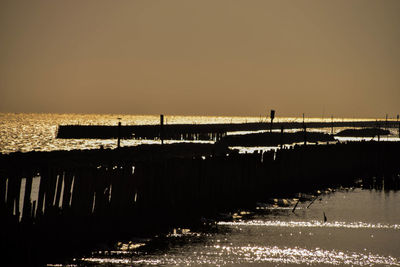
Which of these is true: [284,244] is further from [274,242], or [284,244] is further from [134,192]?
[134,192]

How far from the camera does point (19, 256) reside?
600 inches

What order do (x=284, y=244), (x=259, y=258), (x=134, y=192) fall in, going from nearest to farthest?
(x=259, y=258), (x=284, y=244), (x=134, y=192)

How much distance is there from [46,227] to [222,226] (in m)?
6.82

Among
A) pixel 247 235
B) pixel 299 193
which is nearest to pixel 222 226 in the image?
pixel 247 235

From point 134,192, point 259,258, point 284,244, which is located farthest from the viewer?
point 134,192

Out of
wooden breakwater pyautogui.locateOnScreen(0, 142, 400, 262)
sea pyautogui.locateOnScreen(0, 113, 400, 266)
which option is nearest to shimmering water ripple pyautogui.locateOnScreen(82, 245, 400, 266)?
sea pyautogui.locateOnScreen(0, 113, 400, 266)

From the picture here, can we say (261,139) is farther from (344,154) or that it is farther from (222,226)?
(222,226)

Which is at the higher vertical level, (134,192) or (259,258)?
(134,192)

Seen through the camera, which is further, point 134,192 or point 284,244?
point 134,192

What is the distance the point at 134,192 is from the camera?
19641mm

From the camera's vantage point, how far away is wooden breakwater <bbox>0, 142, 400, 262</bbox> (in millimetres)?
15516

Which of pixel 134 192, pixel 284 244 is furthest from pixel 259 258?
pixel 134 192

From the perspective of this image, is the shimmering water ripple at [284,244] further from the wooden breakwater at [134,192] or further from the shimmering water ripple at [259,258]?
the wooden breakwater at [134,192]

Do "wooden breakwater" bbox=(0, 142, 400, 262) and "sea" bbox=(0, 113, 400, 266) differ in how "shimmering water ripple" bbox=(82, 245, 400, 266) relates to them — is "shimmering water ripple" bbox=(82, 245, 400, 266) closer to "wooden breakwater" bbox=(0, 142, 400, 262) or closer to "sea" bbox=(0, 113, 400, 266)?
"sea" bbox=(0, 113, 400, 266)
